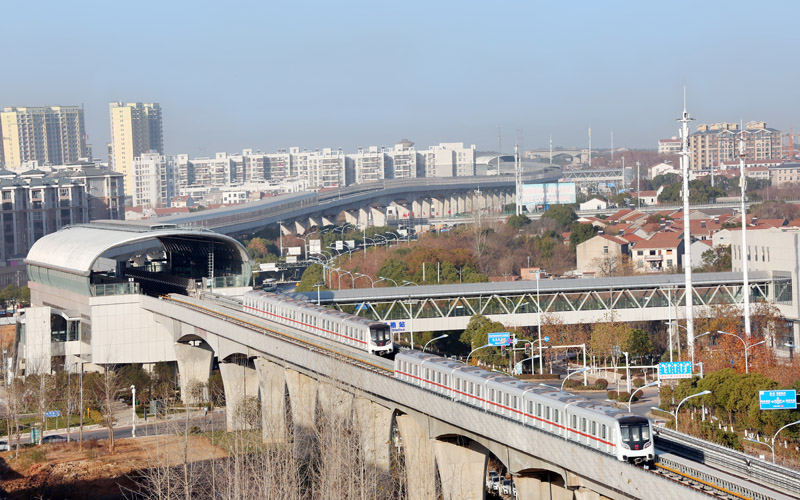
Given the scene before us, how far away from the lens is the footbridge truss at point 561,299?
5906 cm

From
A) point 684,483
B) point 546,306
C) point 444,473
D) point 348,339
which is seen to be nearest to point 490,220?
point 546,306

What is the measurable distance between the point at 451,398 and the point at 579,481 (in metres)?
6.21

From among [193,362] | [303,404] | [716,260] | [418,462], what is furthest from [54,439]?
[716,260]

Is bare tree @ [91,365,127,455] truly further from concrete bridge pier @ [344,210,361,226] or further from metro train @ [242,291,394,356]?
concrete bridge pier @ [344,210,361,226]

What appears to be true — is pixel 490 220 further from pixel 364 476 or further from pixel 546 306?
pixel 364 476

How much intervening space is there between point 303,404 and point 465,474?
1202 cm

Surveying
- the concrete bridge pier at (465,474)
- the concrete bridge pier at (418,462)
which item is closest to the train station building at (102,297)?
the concrete bridge pier at (418,462)

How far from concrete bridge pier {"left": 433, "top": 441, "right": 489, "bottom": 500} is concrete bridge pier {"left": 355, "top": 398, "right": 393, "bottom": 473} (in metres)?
3.32

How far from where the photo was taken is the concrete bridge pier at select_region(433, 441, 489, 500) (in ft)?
97.9

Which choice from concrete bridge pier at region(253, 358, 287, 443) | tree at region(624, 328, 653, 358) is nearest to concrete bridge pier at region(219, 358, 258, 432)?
concrete bridge pier at region(253, 358, 287, 443)

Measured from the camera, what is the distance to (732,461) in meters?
24.0

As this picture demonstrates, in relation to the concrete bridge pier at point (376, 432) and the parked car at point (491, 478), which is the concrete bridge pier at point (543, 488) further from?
the parked car at point (491, 478)

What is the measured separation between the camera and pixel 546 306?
198ft

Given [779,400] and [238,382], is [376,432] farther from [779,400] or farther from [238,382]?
[238,382]
